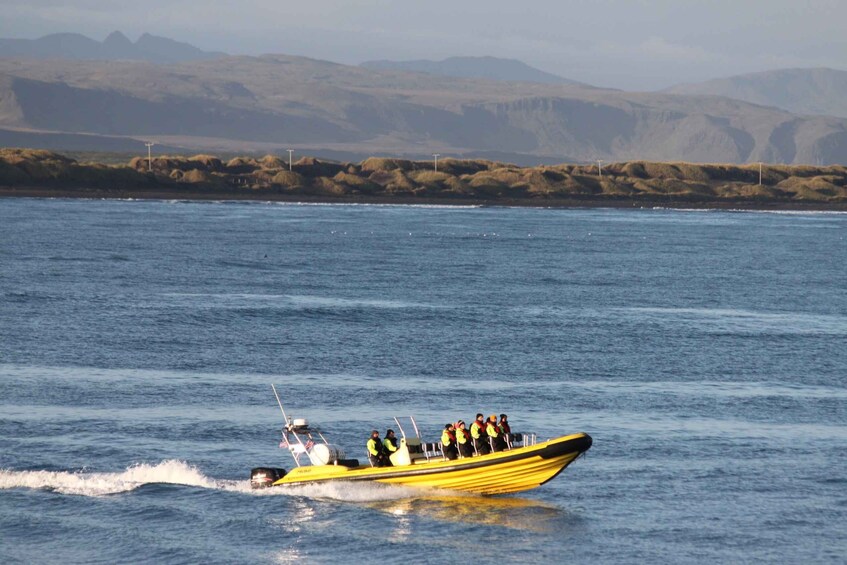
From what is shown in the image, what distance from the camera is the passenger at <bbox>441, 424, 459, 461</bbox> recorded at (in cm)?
3731

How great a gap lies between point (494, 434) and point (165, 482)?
9.65 meters

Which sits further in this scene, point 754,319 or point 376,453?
point 754,319

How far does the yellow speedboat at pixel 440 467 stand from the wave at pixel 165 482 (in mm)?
237

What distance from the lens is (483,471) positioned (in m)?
37.0

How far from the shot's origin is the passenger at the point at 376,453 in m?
37.7

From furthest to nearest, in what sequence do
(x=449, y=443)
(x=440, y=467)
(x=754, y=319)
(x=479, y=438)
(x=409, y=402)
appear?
(x=754, y=319) → (x=409, y=402) → (x=479, y=438) → (x=449, y=443) → (x=440, y=467)

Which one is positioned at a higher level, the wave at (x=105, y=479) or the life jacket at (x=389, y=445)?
the life jacket at (x=389, y=445)

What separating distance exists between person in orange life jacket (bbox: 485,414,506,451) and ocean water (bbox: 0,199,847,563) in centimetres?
157

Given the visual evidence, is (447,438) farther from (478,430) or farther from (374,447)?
(374,447)

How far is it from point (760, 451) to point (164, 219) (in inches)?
4950

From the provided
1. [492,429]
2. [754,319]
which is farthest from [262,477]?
[754,319]

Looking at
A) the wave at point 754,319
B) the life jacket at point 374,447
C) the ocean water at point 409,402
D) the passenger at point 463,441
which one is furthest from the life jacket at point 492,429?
the wave at point 754,319

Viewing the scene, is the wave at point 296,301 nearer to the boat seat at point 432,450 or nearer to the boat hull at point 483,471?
the boat seat at point 432,450

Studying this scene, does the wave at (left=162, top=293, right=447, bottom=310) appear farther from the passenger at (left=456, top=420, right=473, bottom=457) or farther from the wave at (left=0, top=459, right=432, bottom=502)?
the passenger at (left=456, top=420, right=473, bottom=457)
